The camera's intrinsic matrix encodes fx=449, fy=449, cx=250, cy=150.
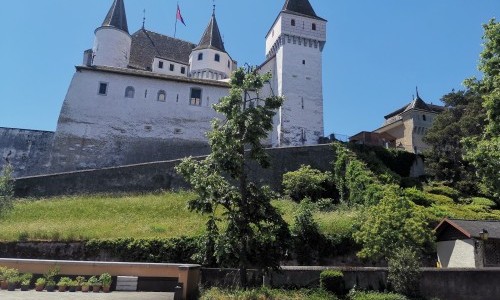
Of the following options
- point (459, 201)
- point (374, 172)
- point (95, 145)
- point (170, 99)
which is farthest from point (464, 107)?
point (95, 145)

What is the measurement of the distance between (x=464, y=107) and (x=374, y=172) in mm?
17170

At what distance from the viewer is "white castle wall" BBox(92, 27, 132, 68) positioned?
A: 48844 mm

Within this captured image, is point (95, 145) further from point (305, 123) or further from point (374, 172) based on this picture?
point (374, 172)

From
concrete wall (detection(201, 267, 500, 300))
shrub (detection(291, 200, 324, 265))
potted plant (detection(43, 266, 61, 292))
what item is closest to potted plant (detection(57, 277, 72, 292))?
potted plant (detection(43, 266, 61, 292))

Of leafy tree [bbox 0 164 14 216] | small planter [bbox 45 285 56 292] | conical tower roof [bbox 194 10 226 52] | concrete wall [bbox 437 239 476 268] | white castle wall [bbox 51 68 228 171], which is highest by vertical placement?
conical tower roof [bbox 194 10 226 52]

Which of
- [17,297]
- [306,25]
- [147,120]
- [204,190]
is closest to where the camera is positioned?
[17,297]

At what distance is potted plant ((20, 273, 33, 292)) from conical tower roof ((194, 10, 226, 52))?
4227cm

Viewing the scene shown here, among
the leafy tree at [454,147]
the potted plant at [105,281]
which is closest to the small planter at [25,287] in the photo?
the potted plant at [105,281]

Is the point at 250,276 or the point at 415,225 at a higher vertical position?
the point at 415,225

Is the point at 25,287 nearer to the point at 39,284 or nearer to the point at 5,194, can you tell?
the point at 39,284

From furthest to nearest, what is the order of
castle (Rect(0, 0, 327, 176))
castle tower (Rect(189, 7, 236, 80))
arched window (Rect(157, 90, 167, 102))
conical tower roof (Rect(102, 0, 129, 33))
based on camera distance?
1. castle tower (Rect(189, 7, 236, 80))
2. conical tower roof (Rect(102, 0, 129, 33))
3. arched window (Rect(157, 90, 167, 102))
4. castle (Rect(0, 0, 327, 176))

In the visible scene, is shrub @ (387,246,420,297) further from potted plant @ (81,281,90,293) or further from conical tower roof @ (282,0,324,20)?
conical tower roof @ (282,0,324,20)

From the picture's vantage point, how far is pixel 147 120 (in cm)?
4391

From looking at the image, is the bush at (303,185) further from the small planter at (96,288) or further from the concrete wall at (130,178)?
the small planter at (96,288)
